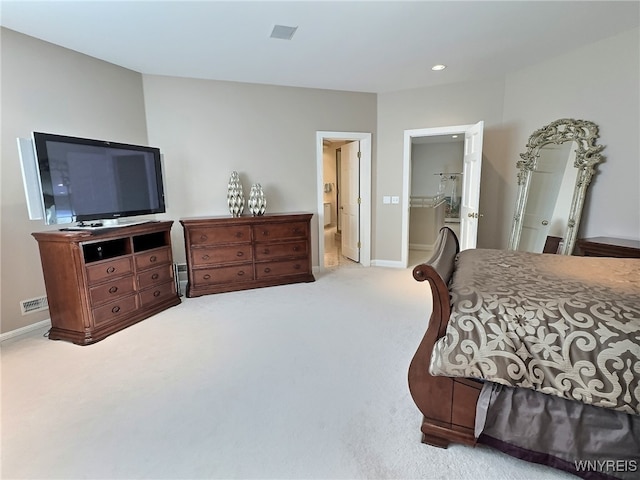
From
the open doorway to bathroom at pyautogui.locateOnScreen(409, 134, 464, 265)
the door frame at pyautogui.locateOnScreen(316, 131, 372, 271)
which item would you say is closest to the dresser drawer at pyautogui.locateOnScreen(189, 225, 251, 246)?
the door frame at pyautogui.locateOnScreen(316, 131, 372, 271)

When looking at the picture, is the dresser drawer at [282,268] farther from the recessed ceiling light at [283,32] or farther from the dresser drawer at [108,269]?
the recessed ceiling light at [283,32]

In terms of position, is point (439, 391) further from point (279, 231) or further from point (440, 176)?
point (440, 176)

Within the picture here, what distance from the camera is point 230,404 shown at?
1.89 metres

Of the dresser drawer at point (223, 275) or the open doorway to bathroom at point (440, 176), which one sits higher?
the open doorway to bathroom at point (440, 176)

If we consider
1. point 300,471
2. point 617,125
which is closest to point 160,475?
point 300,471

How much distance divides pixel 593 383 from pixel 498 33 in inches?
120

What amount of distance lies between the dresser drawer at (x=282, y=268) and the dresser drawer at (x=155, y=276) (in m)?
1.03

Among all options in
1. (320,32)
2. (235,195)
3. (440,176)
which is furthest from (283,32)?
(440,176)

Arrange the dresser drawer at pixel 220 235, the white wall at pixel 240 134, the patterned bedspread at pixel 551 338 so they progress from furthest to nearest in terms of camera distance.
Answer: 1. the white wall at pixel 240 134
2. the dresser drawer at pixel 220 235
3. the patterned bedspread at pixel 551 338

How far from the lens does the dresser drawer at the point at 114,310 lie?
2.77 meters

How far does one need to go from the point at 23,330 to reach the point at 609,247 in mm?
5277

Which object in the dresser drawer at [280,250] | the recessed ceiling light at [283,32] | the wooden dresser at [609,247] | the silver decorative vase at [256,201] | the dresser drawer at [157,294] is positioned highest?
the recessed ceiling light at [283,32]

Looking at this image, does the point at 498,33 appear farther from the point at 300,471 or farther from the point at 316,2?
the point at 300,471

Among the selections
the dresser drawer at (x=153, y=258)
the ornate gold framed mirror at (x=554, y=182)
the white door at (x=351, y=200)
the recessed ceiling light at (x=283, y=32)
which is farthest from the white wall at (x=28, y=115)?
the ornate gold framed mirror at (x=554, y=182)
